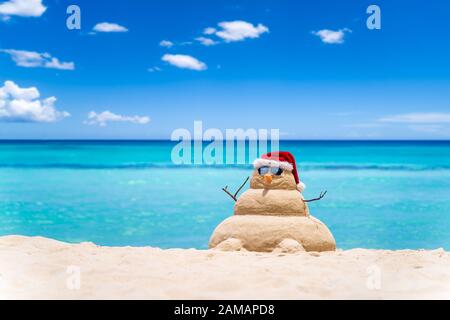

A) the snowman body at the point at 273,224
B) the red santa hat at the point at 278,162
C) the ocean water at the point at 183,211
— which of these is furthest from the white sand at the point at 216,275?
the ocean water at the point at 183,211

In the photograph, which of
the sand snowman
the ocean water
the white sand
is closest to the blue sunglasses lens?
the sand snowman

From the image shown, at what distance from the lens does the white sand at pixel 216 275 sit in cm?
524

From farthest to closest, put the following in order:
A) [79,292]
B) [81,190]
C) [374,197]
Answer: [81,190]
[374,197]
[79,292]

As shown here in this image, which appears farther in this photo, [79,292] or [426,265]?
[426,265]

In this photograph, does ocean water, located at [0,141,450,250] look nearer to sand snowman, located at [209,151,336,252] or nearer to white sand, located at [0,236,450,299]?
sand snowman, located at [209,151,336,252]

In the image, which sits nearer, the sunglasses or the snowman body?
the snowman body

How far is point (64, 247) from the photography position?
8.17 meters

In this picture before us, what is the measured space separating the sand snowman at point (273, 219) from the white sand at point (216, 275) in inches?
12.4

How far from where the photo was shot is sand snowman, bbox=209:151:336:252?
25.0 feet

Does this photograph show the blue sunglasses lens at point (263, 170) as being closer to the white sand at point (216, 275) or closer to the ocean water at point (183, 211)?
the white sand at point (216, 275)

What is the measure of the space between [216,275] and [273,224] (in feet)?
6.23
